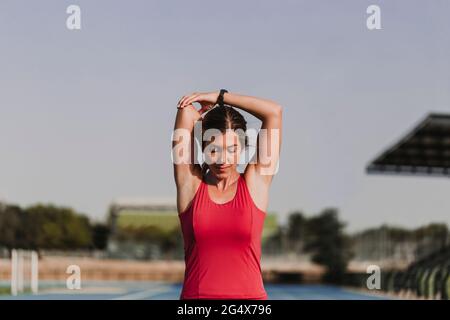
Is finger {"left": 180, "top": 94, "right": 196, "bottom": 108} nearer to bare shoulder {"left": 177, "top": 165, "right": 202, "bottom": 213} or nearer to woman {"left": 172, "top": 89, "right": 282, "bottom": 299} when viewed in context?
woman {"left": 172, "top": 89, "right": 282, "bottom": 299}

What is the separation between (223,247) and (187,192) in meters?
0.20

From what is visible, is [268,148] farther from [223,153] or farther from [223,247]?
[223,247]

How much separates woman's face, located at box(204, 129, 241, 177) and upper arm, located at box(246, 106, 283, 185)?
9cm

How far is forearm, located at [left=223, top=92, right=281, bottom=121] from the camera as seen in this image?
2697 millimetres

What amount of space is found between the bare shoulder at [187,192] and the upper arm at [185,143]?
0.03m

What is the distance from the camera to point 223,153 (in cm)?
261

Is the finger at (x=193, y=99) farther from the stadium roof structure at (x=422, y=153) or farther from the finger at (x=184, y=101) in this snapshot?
the stadium roof structure at (x=422, y=153)

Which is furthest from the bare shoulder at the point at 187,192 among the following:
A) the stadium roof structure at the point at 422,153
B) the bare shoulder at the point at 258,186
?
the stadium roof structure at the point at 422,153

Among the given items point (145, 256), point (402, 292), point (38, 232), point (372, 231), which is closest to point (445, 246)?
point (402, 292)

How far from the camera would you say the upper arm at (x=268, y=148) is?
2.71 m
